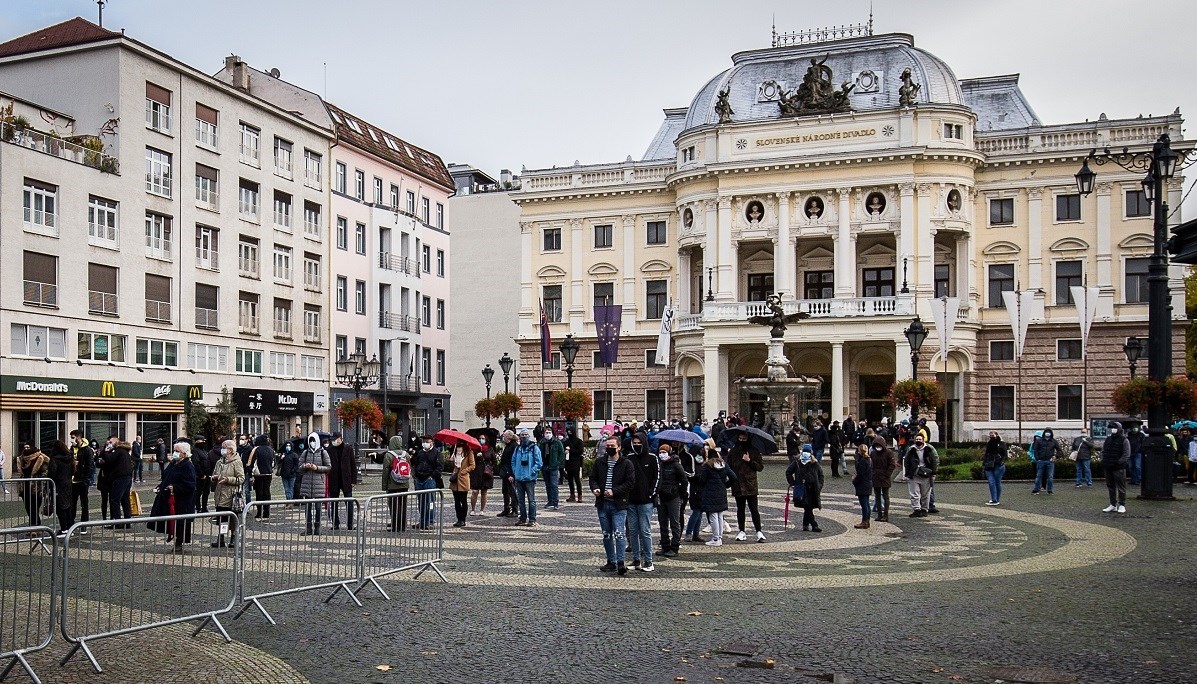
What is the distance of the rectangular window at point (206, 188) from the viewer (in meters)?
52.7

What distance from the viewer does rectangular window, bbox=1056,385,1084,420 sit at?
58688 mm

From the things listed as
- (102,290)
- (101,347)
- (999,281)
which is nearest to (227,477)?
(101,347)

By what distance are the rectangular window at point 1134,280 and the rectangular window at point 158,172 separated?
4648 cm

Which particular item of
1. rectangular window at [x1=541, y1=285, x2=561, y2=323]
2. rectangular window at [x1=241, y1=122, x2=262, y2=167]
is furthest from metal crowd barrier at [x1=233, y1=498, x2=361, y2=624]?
rectangular window at [x1=541, y1=285, x2=561, y2=323]

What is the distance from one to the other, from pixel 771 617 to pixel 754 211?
51113mm

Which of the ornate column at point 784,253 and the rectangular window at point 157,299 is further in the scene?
the ornate column at point 784,253

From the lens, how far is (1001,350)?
195 ft

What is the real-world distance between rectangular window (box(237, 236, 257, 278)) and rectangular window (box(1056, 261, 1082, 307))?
4078 cm

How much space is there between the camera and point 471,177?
291ft

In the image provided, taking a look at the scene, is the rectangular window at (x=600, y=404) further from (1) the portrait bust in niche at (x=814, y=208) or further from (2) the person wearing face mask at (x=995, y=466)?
(2) the person wearing face mask at (x=995, y=466)

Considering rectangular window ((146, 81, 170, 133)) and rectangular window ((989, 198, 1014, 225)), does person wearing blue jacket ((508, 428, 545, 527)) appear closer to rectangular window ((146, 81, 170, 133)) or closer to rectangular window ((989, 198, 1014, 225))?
rectangular window ((146, 81, 170, 133))

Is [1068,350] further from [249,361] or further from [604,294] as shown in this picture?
[249,361]

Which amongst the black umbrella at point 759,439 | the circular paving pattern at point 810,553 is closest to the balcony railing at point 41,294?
the circular paving pattern at point 810,553

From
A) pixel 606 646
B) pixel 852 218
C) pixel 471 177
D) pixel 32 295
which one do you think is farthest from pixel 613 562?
pixel 471 177
